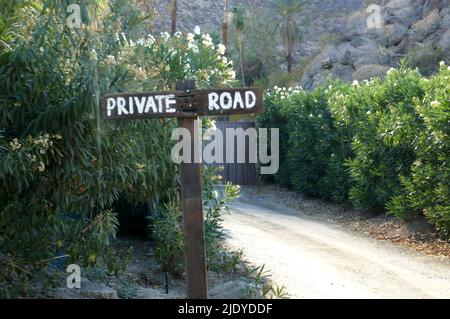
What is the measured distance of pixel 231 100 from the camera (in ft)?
17.8

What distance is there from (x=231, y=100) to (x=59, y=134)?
74.2 inches

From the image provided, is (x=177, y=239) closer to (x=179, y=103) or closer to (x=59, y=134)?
(x=59, y=134)

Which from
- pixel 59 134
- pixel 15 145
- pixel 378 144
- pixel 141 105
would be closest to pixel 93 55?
pixel 59 134

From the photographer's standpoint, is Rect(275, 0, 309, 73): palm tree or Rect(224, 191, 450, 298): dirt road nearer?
Rect(224, 191, 450, 298): dirt road

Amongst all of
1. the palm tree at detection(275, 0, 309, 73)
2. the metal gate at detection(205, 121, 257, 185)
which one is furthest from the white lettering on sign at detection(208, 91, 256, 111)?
the palm tree at detection(275, 0, 309, 73)

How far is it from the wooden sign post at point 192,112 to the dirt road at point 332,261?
269 cm

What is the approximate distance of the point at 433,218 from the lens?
1195 centimetres

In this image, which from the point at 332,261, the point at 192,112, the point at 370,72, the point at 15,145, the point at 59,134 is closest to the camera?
the point at 192,112

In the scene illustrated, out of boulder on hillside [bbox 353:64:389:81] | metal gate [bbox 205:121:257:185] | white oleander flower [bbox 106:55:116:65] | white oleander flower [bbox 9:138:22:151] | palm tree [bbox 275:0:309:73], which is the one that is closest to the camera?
white oleander flower [bbox 9:138:22:151]

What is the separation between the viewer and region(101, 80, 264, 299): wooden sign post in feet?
17.6

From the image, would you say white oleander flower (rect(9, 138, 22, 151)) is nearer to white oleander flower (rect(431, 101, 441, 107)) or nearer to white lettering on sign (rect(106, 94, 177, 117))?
white lettering on sign (rect(106, 94, 177, 117))

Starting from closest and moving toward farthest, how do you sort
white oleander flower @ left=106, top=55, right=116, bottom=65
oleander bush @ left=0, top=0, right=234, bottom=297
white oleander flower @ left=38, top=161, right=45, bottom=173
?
white oleander flower @ left=38, top=161, right=45, bottom=173, oleander bush @ left=0, top=0, right=234, bottom=297, white oleander flower @ left=106, top=55, right=116, bottom=65

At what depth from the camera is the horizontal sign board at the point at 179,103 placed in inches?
213

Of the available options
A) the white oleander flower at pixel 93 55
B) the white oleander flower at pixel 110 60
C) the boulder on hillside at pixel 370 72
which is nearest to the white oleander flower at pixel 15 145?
the white oleander flower at pixel 93 55
